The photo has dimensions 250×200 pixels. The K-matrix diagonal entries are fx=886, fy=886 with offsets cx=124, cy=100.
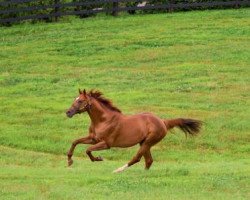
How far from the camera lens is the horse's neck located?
1620 centimetres

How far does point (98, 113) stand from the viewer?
1627 centimetres

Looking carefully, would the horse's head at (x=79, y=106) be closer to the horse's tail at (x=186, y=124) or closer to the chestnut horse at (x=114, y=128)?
the chestnut horse at (x=114, y=128)

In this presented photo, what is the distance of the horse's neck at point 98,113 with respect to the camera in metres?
16.2

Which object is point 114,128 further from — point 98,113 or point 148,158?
point 148,158

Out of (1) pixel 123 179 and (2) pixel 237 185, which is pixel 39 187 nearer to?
(1) pixel 123 179

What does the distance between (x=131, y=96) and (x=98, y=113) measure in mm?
11854

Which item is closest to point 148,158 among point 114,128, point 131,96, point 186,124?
point 114,128

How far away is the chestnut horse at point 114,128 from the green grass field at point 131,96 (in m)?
0.54

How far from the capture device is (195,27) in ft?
132

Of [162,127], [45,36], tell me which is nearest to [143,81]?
[45,36]

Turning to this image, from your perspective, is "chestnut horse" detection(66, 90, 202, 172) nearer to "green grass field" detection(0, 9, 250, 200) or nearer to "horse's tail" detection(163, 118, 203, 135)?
"horse's tail" detection(163, 118, 203, 135)

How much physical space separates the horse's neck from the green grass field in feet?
3.33

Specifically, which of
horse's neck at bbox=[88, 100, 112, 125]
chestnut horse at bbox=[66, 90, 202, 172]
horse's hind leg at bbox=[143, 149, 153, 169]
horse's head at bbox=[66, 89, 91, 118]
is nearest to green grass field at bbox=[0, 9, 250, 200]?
horse's hind leg at bbox=[143, 149, 153, 169]

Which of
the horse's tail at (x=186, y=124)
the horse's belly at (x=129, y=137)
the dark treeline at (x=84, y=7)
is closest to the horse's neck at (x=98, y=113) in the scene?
the horse's belly at (x=129, y=137)
